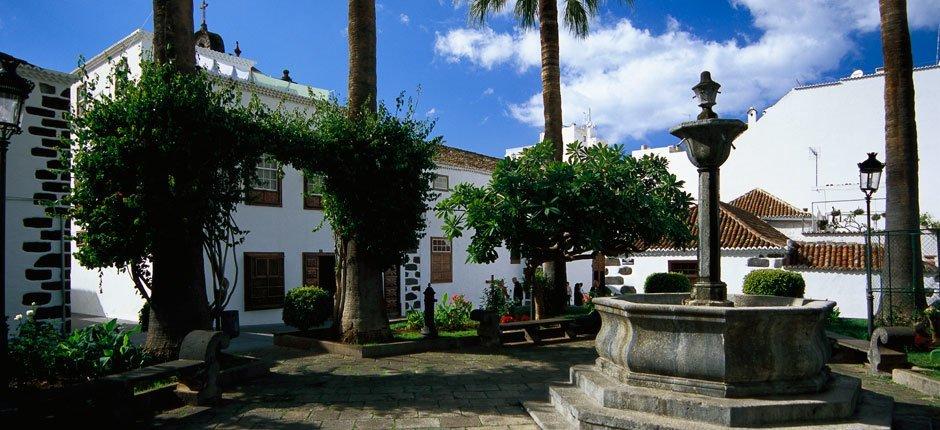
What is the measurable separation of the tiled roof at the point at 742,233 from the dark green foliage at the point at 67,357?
14025 mm

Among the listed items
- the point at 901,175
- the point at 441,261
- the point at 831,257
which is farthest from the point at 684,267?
the point at 901,175

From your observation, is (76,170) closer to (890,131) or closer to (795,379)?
(795,379)

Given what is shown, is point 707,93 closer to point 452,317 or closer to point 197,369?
point 197,369

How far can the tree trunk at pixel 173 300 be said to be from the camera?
23.6 feet

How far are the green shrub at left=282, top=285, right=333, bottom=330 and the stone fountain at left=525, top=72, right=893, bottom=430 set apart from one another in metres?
6.40

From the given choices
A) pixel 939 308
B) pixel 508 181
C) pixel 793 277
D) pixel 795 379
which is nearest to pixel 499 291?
pixel 508 181

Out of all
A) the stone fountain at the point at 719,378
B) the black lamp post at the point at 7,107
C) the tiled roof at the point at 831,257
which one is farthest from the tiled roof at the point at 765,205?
the black lamp post at the point at 7,107

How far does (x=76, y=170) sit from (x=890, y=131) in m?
13.3

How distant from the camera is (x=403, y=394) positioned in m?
6.63

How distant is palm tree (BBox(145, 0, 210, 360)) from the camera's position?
7207 mm

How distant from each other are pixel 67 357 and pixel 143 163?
86.4 inches

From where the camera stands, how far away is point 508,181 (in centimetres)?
966

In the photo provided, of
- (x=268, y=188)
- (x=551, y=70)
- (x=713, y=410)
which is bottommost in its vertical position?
(x=713, y=410)

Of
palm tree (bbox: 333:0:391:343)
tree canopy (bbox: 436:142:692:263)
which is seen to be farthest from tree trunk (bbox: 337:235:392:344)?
tree canopy (bbox: 436:142:692:263)
